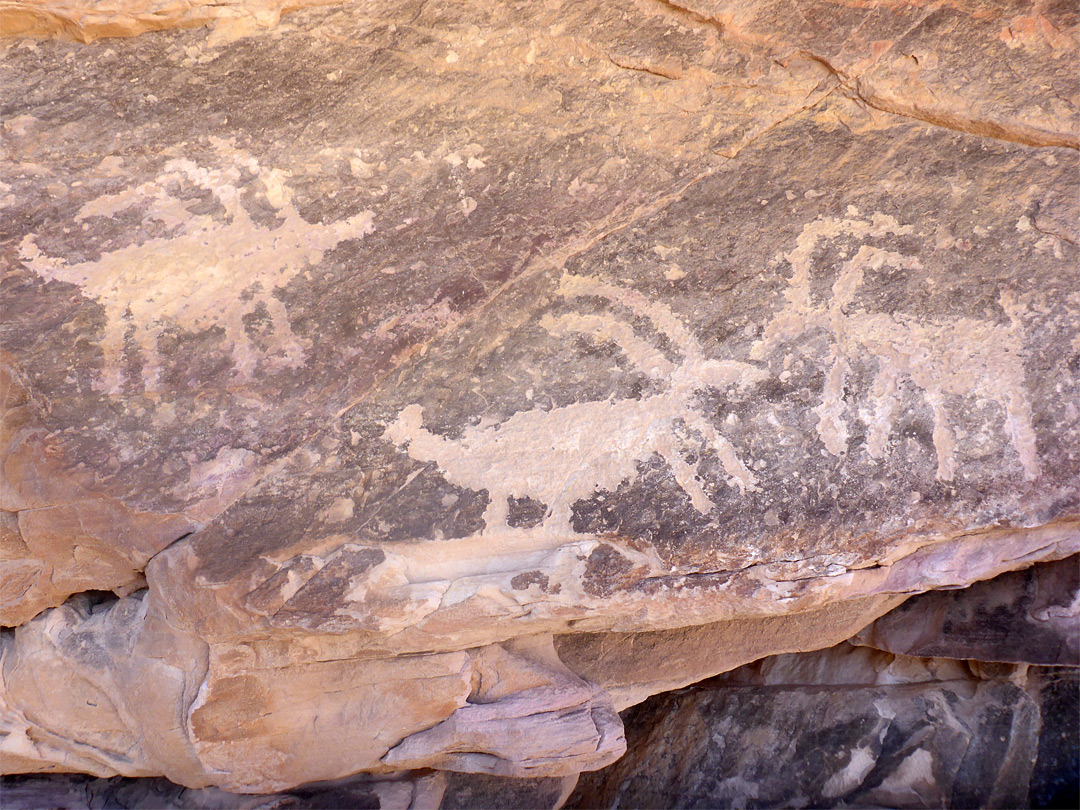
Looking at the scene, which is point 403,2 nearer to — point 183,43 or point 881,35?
point 183,43

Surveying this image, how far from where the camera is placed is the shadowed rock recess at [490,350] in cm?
151

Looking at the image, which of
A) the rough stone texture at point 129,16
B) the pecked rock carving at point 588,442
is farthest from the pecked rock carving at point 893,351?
the rough stone texture at point 129,16

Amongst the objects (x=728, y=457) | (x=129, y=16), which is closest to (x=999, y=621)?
(x=728, y=457)

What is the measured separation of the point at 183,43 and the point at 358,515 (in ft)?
3.39

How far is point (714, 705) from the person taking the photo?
7.52 feet

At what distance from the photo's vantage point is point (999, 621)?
1895 millimetres

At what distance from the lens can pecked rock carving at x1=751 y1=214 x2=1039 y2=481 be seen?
5.00ft

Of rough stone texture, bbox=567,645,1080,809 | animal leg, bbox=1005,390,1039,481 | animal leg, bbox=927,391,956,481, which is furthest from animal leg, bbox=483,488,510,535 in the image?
rough stone texture, bbox=567,645,1080,809

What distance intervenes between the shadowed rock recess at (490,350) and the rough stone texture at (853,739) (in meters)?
0.12

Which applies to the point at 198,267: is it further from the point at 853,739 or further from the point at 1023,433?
the point at 853,739

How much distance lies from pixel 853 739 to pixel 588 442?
120cm

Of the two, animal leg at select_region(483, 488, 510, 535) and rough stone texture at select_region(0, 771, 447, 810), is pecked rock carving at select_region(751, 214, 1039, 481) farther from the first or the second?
rough stone texture at select_region(0, 771, 447, 810)

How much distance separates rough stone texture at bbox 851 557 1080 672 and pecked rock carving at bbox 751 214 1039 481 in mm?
501

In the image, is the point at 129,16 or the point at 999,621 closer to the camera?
the point at 129,16
